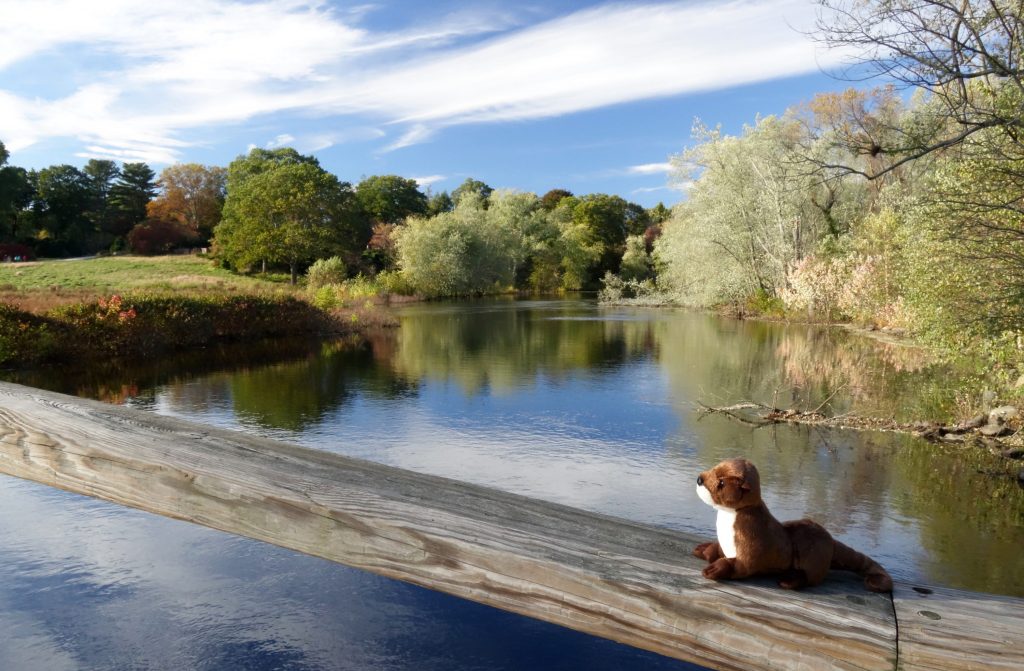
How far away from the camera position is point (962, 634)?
3.59ft

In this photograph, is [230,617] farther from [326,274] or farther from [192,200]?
[192,200]

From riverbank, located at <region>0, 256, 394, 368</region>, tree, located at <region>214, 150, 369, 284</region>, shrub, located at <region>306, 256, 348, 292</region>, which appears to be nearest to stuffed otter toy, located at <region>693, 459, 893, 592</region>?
riverbank, located at <region>0, 256, 394, 368</region>

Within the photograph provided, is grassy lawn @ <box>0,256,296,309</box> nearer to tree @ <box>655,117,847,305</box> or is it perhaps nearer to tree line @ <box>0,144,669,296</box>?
tree line @ <box>0,144,669,296</box>

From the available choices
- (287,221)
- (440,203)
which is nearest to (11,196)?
(287,221)

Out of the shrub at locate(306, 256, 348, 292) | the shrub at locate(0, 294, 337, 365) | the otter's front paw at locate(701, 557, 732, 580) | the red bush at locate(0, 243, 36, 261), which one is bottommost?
the otter's front paw at locate(701, 557, 732, 580)

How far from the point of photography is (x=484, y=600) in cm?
142

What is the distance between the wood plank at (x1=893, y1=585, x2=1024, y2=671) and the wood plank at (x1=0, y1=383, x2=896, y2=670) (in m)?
0.03

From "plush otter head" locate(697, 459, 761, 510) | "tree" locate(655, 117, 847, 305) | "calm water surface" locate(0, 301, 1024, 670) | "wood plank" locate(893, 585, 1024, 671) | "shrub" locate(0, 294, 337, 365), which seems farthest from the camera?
"tree" locate(655, 117, 847, 305)

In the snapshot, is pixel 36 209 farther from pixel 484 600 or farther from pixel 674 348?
pixel 484 600

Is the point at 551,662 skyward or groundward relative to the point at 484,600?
groundward

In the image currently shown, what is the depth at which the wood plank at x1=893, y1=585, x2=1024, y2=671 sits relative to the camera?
1.07 metres

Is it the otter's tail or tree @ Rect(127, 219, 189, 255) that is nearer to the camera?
the otter's tail

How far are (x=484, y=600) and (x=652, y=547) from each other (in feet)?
1.18

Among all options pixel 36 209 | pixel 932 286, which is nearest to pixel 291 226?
pixel 36 209
